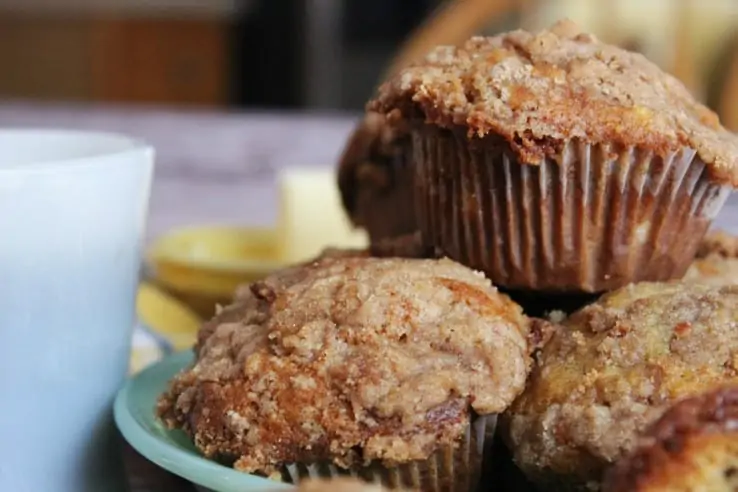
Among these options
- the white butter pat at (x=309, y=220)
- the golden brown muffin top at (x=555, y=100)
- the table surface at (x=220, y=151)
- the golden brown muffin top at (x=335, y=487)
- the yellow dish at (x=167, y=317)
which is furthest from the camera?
the table surface at (x=220, y=151)

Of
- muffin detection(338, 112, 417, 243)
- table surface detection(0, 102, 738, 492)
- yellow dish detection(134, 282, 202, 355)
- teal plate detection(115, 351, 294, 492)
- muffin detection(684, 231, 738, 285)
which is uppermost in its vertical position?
muffin detection(684, 231, 738, 285)

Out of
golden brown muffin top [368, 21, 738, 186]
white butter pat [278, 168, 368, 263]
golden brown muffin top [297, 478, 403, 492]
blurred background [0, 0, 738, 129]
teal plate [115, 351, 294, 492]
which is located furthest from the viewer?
blurred background [0, 0, 738, 129]

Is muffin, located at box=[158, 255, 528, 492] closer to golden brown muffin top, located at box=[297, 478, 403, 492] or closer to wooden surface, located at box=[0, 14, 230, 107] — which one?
golden brown muffin top, located at box=[297, 478, 403, 492]

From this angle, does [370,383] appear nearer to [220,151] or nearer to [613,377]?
[613,377]

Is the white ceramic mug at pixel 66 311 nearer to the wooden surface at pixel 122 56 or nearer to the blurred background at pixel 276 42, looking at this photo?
the blurred background at pixel 276 42

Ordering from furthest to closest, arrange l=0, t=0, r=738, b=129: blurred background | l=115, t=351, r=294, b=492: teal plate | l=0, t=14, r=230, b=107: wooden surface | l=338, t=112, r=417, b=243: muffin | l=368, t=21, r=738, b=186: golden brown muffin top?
1. l=0, t=14, r=230, b=107: wooden surface
2. l=0, t=0, r=738, b=129: blurred background
3. l=338, t=112, r=417, b=243: muffin
4. l=368, t=21, r=738, b=186: golden brown muffin top
5. l=115, t=351, r=294, b=492: teal plate

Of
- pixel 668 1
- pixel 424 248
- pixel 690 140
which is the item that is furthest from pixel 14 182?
pixel 668 1

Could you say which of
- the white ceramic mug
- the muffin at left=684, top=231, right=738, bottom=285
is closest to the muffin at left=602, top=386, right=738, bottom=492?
the muffin at left=684, top=231, right=738, bottom=285

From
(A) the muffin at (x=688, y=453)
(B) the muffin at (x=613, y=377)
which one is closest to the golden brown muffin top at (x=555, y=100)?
(B) the muffin at (x=613, y=377)
